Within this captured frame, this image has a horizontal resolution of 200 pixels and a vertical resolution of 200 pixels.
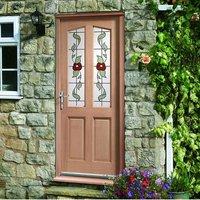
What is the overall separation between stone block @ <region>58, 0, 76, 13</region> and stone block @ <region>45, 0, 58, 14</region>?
7 centimetres

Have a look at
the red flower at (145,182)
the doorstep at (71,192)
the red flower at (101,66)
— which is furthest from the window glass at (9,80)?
the red flower at (145,182)

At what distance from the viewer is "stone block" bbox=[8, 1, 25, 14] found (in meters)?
7.29

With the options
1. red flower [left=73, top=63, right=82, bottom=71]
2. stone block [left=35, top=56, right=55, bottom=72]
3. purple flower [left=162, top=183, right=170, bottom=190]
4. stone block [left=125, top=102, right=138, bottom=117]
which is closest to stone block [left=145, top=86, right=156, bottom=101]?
stone block [left=125, top=102, right=138, bottom=117]

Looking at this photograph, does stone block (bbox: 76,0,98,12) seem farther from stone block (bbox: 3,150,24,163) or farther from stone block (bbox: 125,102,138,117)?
stone block (bbox: 3,150,24,163)

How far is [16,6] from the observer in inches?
288

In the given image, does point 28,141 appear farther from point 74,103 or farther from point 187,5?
point 187,5

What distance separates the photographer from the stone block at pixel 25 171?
726cm

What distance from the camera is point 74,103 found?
7.20 metres

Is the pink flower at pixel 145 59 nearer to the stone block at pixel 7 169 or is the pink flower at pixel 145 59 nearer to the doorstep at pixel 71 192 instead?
the doorstep at pixel 71 192

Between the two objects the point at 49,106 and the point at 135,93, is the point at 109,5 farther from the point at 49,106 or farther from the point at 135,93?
the point at 49,106

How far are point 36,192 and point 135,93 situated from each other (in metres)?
2.08

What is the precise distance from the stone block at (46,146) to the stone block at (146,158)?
1.29m

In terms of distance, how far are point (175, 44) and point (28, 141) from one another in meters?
2.57

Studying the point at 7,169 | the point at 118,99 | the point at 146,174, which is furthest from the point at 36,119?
the point at 146,174
